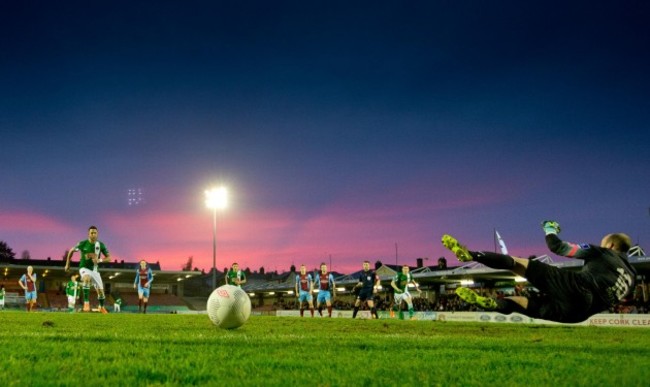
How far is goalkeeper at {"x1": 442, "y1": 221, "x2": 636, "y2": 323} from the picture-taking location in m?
5.79

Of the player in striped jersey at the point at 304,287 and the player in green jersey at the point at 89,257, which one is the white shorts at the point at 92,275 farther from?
the player in striped jersey at the point at 304,287

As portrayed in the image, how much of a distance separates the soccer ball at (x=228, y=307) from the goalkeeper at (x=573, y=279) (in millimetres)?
4131

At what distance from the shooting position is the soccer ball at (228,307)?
894 centimetres

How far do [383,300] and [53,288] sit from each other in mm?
42309

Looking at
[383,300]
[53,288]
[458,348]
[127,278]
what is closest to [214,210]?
[383,300]

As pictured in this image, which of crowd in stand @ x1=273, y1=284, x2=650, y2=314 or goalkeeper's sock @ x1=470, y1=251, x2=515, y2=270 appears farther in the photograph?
crowd in stand @ x1=273, y1=284, x2=650, y2=314

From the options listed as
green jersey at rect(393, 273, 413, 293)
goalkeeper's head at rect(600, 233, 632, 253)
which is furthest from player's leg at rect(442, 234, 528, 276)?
green jersey at rect(393, 273, 413, 293)

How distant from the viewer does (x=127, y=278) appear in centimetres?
6762

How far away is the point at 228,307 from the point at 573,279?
5354 mm

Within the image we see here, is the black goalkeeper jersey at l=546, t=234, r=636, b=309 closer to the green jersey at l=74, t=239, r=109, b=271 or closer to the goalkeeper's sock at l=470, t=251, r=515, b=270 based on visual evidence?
the goalkeeper's sock at l=470, t=251, r=515, b=270

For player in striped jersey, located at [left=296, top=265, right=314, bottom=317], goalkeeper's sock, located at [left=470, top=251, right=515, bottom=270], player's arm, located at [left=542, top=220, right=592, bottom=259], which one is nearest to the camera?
player's arm, located at [left=542, top=220, right=592, bottom=259]

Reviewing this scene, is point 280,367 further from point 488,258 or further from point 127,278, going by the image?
point 127,278

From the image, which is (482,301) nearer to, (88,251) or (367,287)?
(88,251)

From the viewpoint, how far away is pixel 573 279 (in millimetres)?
5910
